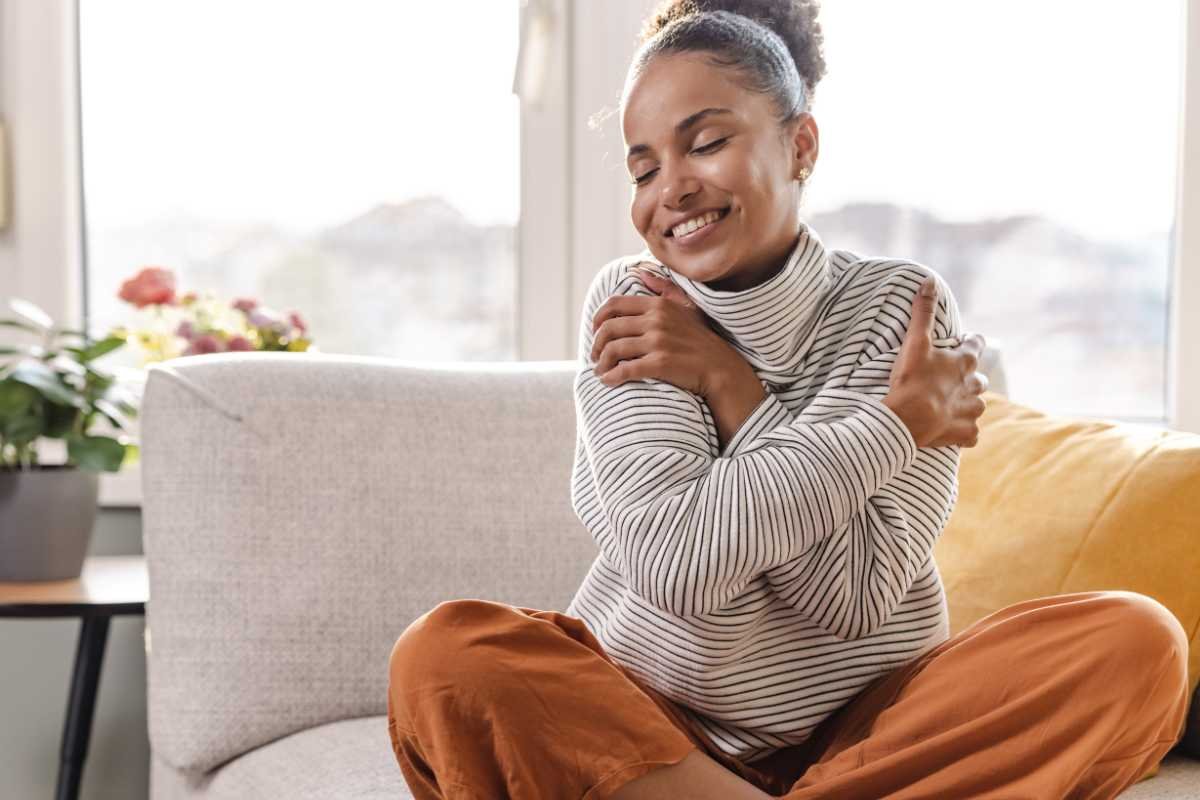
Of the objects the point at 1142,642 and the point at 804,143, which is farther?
the point at 804,143

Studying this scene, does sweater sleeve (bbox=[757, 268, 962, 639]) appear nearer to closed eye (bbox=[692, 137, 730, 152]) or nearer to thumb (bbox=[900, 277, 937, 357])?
thumb (bbox=[900, 277, 937, 357])

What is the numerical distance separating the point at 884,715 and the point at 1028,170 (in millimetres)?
1367

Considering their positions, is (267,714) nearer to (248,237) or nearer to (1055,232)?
(248,237)

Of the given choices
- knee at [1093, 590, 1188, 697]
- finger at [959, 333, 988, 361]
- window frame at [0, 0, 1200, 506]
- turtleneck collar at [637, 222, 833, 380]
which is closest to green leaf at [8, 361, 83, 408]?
window frame at [0, 0, 1200, 506]

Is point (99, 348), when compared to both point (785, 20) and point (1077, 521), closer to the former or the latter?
point (785, 20)

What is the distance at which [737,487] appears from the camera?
1162mm

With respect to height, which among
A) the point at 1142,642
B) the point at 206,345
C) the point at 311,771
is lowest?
the point at 311,771

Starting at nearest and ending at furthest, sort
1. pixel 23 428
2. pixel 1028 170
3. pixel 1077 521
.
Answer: pixel 1077 521, pixel 23 428, pixel 1028 170

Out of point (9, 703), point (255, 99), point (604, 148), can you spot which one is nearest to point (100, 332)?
point (255, 99)

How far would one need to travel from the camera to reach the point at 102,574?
1986 mm

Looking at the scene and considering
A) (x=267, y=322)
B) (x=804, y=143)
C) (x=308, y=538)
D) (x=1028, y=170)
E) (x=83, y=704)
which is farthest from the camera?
(x=1028, y=170)

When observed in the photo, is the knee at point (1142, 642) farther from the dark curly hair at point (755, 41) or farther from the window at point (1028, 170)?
the window at point (1028, 170)

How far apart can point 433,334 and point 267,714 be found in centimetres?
98

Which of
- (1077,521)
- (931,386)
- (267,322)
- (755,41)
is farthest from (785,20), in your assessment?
(267,322)
